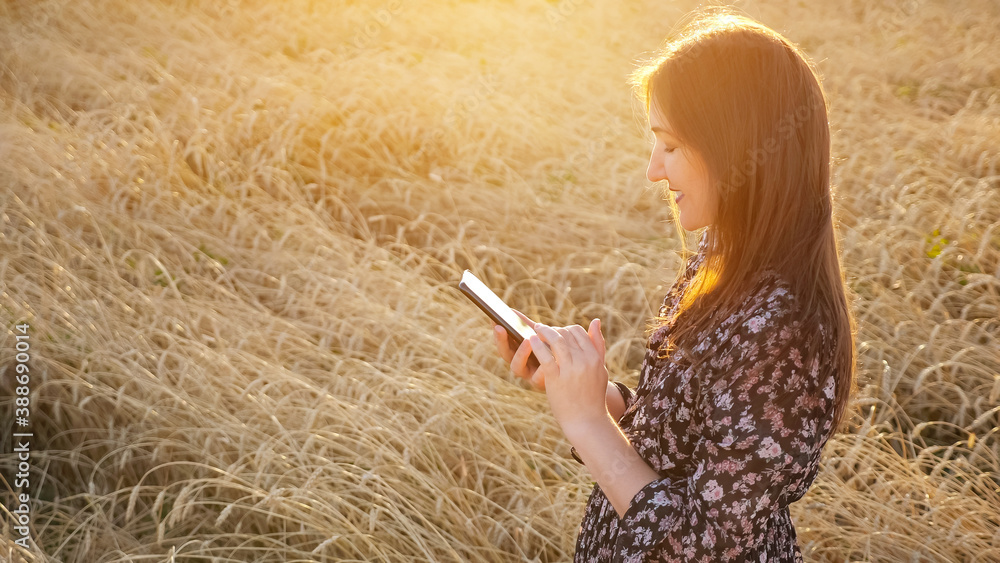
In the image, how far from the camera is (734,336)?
42.8 inches

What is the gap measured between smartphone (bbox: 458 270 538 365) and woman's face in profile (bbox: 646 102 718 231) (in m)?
0.35

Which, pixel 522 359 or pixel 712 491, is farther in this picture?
pixel 522 359

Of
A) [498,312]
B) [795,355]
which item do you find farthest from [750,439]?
[498,312]

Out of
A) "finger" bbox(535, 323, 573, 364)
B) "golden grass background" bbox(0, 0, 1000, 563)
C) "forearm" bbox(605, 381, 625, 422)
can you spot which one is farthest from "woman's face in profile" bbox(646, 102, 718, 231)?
"golden grass background" bbox(0, 0, 1000, 563)

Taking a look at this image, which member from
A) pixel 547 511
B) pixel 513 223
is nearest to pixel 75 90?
pixel 513 223

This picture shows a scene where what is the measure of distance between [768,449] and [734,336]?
6.2 inches

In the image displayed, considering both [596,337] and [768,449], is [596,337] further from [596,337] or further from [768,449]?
[768,449]

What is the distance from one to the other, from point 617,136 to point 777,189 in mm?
3999

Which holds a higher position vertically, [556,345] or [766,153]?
[766,153]

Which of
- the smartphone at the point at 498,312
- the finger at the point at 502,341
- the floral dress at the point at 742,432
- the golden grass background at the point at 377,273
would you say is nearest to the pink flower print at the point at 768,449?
the floral dress at the point at 742,432

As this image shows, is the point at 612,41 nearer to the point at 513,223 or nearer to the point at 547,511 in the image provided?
the point at 513,223

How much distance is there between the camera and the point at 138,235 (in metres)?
3.47

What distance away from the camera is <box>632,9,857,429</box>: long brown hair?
109cm

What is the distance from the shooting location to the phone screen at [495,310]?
55.9 inches
